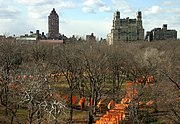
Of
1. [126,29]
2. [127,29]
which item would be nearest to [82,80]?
[126,29]

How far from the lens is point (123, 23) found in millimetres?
141875

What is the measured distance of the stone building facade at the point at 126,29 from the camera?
139500mm

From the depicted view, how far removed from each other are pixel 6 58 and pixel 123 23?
111254mm

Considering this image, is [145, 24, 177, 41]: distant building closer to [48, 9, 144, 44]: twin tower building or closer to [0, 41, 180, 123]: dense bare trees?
[48, 9, 144, 44]: twin tower building

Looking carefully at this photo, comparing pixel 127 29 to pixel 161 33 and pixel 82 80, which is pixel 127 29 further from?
pixel 82 80

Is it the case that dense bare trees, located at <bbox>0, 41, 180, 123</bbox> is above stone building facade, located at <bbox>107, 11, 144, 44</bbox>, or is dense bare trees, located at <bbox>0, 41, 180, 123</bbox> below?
below

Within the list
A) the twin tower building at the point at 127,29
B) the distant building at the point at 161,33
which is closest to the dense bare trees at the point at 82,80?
the twin tower building at the point at 127,29

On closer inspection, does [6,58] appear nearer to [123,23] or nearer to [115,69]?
[115,69]

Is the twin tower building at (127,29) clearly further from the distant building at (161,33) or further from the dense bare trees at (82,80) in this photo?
the dense bare trees at (82,80)

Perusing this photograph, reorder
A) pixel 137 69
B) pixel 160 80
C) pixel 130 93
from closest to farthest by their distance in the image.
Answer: pixel 130 93 → pixel 160 80 → pixel 137 69

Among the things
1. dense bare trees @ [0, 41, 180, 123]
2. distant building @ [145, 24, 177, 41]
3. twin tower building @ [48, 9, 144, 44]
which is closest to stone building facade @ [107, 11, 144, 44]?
twin tower building @ [48, 9, 144, 44]

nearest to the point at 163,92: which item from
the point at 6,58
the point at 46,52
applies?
the point at 6,58

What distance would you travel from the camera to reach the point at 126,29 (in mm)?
140625

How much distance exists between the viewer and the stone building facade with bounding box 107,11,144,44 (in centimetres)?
13950
